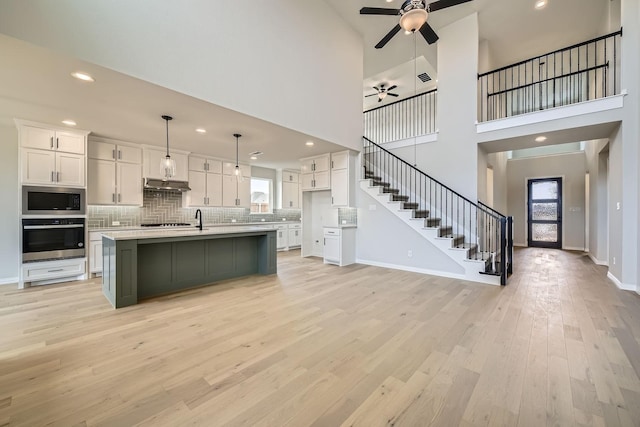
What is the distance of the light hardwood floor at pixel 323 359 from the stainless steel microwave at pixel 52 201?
4.52ft

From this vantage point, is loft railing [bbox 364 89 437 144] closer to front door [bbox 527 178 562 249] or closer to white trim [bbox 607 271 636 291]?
white trim [bbox 607 271 636 291]

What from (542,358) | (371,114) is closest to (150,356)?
(542,358)

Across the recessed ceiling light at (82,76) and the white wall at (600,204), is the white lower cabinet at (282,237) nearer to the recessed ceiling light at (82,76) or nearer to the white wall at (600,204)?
the recessed ceiling light at (82,76)

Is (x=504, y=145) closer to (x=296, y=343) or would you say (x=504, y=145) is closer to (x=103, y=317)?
(x=296, y=343)

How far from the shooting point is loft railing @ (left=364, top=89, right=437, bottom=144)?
738cm

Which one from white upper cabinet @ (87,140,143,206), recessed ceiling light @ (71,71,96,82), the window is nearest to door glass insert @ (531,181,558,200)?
the window

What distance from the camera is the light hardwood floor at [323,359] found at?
5.28 feet

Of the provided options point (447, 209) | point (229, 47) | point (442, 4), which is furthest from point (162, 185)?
point (447, 209)

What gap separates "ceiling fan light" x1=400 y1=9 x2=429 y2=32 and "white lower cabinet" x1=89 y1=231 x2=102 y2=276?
640 cm

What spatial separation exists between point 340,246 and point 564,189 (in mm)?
8357

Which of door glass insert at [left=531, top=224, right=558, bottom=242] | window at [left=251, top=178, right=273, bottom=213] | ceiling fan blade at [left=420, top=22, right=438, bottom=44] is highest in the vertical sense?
ceiling fan blade at [left=420, top=22, right=438, bottom=44]

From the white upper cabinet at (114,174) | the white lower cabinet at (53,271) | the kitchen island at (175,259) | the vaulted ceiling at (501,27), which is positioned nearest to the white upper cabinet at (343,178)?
the kitchen island at (175,259)

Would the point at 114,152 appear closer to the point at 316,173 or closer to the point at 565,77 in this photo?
the point at 316,173

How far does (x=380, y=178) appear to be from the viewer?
22.5 ft
